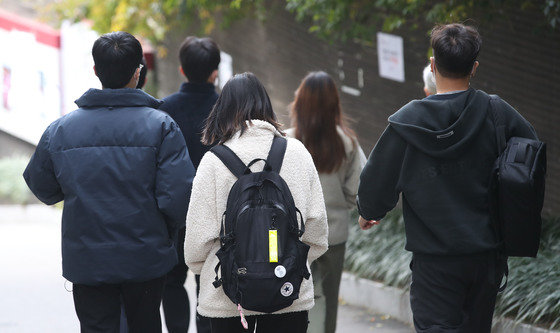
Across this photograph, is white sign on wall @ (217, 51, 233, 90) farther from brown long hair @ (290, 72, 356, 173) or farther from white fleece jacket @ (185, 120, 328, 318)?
white fleece jacket @ (185, 120, 328, 318)

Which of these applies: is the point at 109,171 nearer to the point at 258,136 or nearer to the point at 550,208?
the point at 258,136

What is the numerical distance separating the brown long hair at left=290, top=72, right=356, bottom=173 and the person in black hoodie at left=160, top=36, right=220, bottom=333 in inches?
25.2

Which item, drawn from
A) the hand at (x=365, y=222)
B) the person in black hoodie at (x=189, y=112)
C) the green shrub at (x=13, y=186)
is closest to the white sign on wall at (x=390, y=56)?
the person in black hoodie at (x=189, y=112)

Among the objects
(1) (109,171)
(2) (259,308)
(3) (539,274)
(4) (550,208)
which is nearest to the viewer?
(2) (259,308)

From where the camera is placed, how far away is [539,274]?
6.07 metres

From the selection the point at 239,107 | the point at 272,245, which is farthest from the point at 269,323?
the point at 239,107

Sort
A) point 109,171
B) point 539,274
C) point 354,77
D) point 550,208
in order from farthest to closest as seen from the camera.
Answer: point 354,77, point 550,208, point 539,274, point 109,171

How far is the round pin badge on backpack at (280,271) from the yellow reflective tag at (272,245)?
0.11 feet

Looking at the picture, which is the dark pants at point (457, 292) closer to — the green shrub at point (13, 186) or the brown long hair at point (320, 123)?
the brown long hair at point (320, 123)

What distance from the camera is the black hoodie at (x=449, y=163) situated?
361 cm

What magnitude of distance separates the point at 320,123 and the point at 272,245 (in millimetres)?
1879

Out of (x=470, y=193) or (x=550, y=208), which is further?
(x=550, y=208)

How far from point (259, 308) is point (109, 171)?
104cm

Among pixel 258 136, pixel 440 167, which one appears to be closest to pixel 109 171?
pixel 258 136
